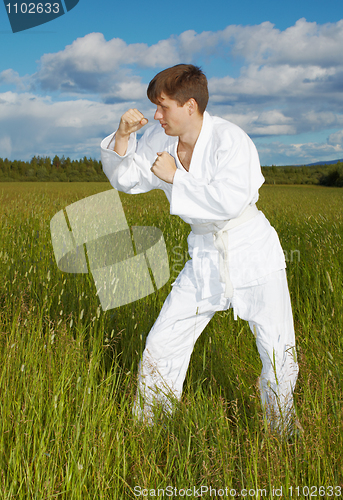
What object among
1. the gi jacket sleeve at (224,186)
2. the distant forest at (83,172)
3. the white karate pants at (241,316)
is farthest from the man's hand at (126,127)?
the distant forest at (83,172)

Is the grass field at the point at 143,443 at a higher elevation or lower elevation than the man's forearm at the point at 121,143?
lower

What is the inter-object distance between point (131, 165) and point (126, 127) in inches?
9.9

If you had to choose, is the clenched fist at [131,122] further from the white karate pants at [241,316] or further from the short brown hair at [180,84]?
the white karate pants at [241,316]

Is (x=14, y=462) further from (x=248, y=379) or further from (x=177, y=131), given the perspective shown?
(x=177, y=131)

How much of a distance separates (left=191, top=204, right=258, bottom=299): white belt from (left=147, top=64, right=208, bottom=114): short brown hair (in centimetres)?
70

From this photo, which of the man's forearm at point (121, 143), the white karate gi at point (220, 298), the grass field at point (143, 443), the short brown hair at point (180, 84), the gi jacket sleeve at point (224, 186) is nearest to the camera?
the grass field at point (143, 443)

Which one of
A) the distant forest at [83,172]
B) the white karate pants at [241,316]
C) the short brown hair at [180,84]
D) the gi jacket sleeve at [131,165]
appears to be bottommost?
the white karate pants at [241,316]

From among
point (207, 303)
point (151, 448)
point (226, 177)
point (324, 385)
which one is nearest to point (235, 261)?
point (207, 303)

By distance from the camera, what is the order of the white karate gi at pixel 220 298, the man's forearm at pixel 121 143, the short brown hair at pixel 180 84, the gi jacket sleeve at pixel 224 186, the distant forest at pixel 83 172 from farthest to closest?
1. the distant forest at pixel 83 172
2. the man's forearm at pixel 121 143
3. the white karate gi at pixel 220 298
4. the short brown hair at pixel 180 84
5. the gi jacket sleeve at pixel 224 186

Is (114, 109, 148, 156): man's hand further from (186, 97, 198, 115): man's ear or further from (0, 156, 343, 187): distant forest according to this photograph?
(0, 156, 343, 187): distant forest

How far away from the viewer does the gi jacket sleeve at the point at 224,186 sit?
1771 mm

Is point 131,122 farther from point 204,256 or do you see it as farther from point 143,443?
point 143,443

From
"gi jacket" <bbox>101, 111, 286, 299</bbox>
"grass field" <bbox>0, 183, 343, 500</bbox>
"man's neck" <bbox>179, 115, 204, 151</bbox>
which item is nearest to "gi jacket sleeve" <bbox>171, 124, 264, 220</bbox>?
"gi jacket" <bbox>101, 111, 286, 299</bbox>

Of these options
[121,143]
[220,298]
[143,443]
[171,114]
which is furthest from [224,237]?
[143,443]
